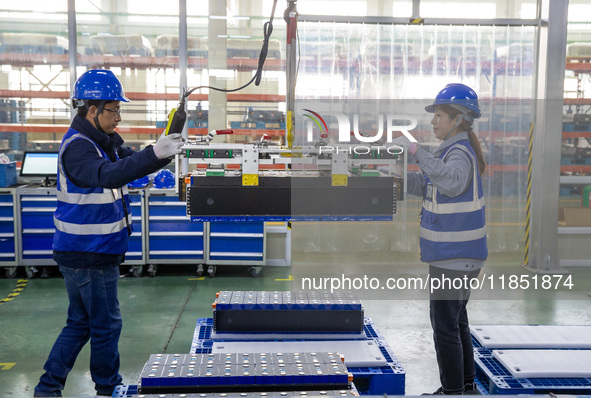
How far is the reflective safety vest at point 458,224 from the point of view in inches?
118

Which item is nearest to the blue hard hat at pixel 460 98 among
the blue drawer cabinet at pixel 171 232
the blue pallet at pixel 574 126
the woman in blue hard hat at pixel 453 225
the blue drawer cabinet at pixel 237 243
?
the woman in blue hard hat at pixel 453 225

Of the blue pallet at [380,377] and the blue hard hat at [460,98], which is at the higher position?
the blue hard hat at [460,98]

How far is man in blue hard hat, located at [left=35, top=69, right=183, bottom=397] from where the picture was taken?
9.93ft

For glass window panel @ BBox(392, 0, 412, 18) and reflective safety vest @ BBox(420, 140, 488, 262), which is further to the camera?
glass window panel @ BBox(392, 0, 412, 18)

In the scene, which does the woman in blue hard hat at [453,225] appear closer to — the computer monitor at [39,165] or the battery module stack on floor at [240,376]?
the battery module stack on floor at [240,376]

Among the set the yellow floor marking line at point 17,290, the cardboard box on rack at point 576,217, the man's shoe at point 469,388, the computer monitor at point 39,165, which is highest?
the computer monitor at point 39,165

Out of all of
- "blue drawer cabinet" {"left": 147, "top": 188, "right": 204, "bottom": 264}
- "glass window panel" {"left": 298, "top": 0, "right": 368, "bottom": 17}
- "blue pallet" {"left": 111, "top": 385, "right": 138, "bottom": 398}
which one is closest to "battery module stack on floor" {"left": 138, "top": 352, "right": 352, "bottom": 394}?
"blue pallet" {"left": 111, "top": 385, "right": 138, "bottom": 398}

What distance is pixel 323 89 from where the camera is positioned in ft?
21.2

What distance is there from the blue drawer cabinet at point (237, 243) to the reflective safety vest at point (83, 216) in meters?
2.95

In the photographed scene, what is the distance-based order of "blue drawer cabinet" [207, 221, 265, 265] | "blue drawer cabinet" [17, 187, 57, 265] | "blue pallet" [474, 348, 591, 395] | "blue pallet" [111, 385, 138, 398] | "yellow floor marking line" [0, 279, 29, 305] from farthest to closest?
"blue drawer cabinet" [207, 221, 265, 265] → "blue drawer cabinet" [17, 187, 57, 265] → "yellow floor marking line" [0, 279, 29, 305] → "blue pallet" [474, 348, 591, 395] → "blue pallet" [111, 385, 138, 398]

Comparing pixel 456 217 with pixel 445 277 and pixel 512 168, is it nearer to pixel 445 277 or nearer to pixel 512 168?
pixel 445 277

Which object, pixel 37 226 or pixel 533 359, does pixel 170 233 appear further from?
pixel 533 359

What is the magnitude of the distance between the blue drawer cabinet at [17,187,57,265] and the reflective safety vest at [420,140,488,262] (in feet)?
13.8

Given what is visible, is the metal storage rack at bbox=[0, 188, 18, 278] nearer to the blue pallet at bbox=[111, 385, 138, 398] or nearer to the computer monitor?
the computer monitor
